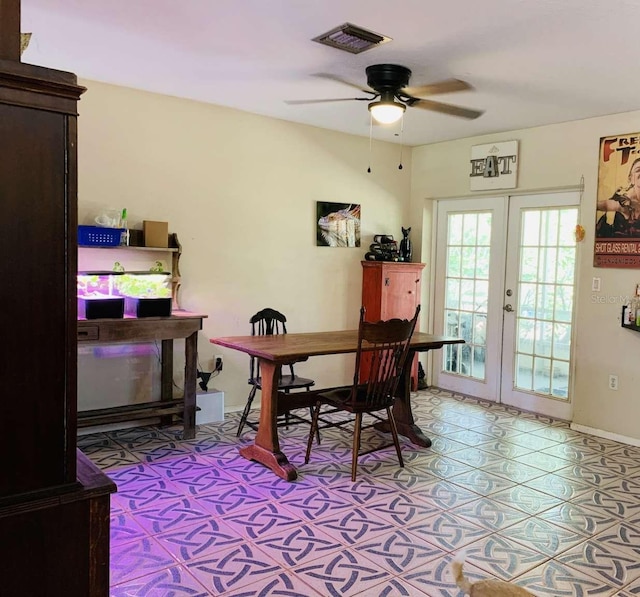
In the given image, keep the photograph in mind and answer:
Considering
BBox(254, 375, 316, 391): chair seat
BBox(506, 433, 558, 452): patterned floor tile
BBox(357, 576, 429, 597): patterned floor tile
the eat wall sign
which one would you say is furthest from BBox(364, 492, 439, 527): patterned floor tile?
the eat wall sign

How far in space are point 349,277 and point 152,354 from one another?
2101mm

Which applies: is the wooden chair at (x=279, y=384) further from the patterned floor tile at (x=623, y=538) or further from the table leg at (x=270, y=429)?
the patterned floor tile at (x=623, y=538)

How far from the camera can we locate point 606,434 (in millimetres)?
4512

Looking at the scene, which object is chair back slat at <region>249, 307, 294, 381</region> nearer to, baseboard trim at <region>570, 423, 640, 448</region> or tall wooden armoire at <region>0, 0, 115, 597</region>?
baseboard trim at <region>570, 423, 640, 448</region>

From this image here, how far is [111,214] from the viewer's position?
13.2ft

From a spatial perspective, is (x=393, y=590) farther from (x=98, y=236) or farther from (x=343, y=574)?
(x=98, y=236)

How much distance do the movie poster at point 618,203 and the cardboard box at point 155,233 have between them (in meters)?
3.40

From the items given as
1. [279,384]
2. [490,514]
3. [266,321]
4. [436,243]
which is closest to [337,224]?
[436,243]

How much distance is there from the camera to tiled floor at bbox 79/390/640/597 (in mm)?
2381

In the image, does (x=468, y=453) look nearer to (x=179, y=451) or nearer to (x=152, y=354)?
(x=179, y=451)

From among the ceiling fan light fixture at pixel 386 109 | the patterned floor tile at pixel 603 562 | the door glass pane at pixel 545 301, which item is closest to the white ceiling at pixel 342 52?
the ceiling fan light fixture at pixel 386 109

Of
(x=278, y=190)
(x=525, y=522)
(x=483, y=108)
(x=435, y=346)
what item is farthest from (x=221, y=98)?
(x=525, y=522)

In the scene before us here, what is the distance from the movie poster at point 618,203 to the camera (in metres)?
4.32

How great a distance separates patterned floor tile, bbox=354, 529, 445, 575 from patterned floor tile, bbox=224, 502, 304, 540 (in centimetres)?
41
